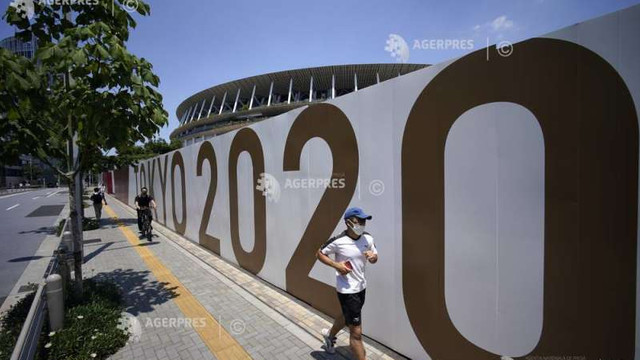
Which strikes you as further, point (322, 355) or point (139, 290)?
point (139, 290)

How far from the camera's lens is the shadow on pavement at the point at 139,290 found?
5.29 metres

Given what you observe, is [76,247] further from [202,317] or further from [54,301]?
[202,317]

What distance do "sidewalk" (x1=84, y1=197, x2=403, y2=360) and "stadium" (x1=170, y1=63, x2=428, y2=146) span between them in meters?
49.2

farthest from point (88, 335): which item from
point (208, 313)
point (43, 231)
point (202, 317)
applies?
point (43, 231)

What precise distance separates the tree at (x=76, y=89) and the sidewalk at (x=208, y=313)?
59.9 inches

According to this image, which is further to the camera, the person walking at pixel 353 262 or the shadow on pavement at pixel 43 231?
the shadow on pavement at pixel 43 231

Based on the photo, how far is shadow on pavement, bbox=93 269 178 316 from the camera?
5.29m

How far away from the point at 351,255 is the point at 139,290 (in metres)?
5.09

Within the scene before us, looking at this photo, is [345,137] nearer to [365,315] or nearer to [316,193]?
[316,193]

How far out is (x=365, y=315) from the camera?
413 centimetres

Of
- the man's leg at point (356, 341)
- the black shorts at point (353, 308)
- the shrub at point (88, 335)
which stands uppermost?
the black shorts at point (353, 308)

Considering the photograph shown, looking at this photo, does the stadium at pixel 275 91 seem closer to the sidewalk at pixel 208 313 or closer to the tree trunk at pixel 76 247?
the sidewalk at pixel 208 313

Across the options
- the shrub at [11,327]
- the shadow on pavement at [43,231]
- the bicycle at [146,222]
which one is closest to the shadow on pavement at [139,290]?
the shrub at [11,327]

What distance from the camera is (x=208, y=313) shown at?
16.3 ft
